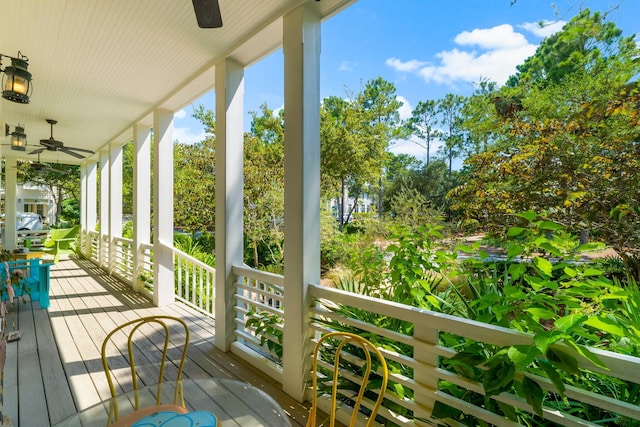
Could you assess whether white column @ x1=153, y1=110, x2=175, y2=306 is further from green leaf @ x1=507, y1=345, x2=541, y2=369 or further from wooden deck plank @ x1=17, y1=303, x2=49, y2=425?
green leaf @ x1=507, y1=345, x2=541, y2=369

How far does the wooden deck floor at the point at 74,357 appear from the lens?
2.40 m

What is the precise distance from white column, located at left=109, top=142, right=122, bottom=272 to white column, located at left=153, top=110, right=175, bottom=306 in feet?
8.82

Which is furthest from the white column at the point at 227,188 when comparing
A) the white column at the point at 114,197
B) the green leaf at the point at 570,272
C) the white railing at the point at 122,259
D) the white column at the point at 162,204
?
the white column at the point at 114,197

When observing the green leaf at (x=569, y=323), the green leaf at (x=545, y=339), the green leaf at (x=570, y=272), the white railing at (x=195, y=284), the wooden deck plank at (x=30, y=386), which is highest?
the green leaf at (x=570, y=272)

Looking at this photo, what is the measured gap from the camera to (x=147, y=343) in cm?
349

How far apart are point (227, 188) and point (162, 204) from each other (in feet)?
6.80

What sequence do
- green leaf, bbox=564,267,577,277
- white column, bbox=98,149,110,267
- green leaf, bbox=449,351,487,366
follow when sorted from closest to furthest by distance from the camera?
green leaf, bbox=564,267,577,277 → green leaf, bbox=449,351,487,366 → white column, bbox=98,149,110,267

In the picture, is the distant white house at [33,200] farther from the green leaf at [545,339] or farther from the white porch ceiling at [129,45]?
the green leaf at [545,339]

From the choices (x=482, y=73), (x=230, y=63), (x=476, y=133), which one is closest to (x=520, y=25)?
(x=482, y=73)

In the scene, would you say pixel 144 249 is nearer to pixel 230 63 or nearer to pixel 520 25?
pixel 230 63

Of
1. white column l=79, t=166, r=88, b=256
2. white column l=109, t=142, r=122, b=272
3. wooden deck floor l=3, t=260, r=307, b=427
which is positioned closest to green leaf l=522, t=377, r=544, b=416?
wooden deck floor l=3, t=260, r=307, b=427

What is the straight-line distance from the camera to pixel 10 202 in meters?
8.57

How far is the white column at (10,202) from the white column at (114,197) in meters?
3.38

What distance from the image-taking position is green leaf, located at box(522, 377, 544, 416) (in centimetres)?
129
